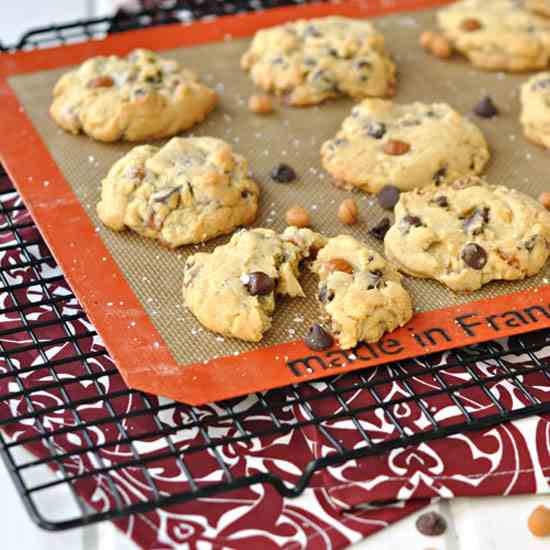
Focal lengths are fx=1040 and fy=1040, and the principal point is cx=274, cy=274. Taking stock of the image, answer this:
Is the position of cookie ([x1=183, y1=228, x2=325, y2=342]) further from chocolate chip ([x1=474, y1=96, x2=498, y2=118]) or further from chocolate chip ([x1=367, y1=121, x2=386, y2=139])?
chocolate chip ([x1=474, y1=96, x2=498, y2=118])

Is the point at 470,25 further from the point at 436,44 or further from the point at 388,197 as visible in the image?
the point at 388,197

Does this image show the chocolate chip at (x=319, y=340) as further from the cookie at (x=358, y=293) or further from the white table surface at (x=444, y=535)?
the white table surface at (x=444, y=535)

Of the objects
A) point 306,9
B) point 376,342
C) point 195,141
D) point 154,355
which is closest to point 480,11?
point 306,9

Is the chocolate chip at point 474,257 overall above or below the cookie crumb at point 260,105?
above

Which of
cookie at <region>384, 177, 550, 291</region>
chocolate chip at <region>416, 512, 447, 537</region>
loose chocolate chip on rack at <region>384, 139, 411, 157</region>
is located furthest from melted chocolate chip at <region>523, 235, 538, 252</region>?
chocolate chip at <region>416, 512, 447, 537</region>

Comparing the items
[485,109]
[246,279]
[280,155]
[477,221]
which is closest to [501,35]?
[485,109]

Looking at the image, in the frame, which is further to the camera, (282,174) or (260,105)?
(260,105)

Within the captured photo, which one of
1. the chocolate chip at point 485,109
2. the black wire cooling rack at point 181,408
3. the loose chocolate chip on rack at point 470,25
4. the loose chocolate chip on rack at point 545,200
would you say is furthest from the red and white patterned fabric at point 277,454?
the loose chocolate chip on rack at point 470,25

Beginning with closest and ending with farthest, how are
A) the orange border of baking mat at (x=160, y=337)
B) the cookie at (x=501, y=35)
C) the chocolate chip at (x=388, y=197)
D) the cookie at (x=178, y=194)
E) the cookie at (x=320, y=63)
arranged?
the orange border of baking mat at (x=160, y=337) < the cookie at (x=178, y=194) < the chocolate chip at (x=388, y=197) < the cookie at (x=320, y=63) < the cookie at (x=501, y=35)
